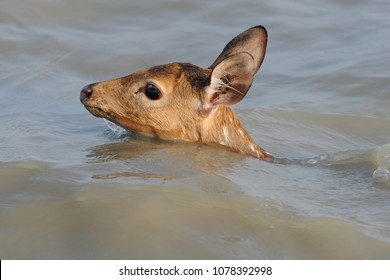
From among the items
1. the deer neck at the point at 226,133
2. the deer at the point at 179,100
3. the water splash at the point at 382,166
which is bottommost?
the water splash at the point at 382,166

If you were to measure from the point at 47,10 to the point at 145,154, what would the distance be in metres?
6.02

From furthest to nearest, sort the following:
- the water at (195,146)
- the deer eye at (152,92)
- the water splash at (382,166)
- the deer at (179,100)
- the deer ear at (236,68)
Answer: the deer eye at (152,92) < the deer at (179,100) < the deer ear at (236,68) < the water splash at (382,166) < the water at (195,146)

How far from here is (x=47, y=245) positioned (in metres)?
5.25

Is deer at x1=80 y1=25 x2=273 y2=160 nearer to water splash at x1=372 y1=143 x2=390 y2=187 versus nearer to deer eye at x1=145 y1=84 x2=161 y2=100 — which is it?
deer eye at x1=145 y1=84 x2=161 y2=100

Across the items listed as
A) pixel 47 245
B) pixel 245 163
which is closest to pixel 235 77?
pixel 245 163

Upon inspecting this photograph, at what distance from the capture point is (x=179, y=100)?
296 inches

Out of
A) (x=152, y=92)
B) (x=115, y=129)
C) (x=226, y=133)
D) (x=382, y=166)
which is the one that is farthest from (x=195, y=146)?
(x=382, y=166)

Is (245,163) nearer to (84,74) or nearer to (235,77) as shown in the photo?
(235,77)

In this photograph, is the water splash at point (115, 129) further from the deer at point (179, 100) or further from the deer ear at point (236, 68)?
the deer ear at point (236, 68)

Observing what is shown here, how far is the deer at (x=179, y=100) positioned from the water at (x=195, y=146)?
0.14 meters

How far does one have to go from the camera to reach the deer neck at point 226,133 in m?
7.60

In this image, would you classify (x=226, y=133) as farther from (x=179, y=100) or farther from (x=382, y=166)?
(x=382, y=166)

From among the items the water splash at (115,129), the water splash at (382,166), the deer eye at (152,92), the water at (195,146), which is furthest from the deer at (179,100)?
the water splash at (382,166)

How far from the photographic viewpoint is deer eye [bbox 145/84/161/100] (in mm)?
7516
